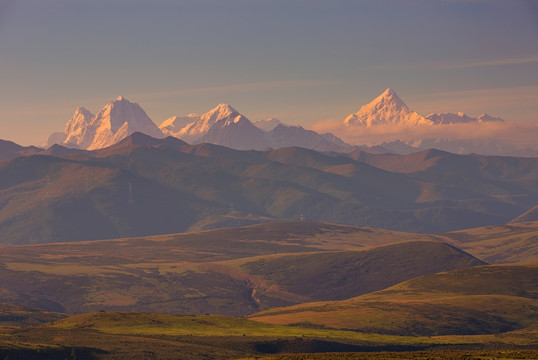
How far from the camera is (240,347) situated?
192375 millimetres

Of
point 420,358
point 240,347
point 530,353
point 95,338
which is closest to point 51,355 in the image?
point 95,338

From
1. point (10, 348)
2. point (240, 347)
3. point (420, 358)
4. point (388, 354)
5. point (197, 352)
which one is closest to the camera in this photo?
point (420, 358)

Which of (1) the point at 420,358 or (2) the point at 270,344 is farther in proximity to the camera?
(2) the point at 270,344


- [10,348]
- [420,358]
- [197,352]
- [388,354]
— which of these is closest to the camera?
[420,358]

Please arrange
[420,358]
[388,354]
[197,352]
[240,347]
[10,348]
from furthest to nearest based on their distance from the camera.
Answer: [240,347] < [197,352] < [10,348] < [388,354] < [420,358]

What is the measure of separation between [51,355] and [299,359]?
186 ft

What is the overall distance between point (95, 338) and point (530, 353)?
328 ft

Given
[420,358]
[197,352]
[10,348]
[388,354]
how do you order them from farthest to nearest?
[197,352] → [10,348] → [388,354] → [420,358]

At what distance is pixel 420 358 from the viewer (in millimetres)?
131625

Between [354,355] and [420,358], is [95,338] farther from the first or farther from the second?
[420,358]

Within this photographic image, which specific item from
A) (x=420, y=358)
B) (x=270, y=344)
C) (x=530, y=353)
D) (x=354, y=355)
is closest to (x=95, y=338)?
(x=270, y=344)

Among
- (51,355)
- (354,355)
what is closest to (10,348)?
(51,355)

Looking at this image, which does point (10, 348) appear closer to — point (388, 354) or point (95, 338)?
point (95, 338)

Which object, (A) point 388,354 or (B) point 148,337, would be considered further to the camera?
(B) point 148,337
